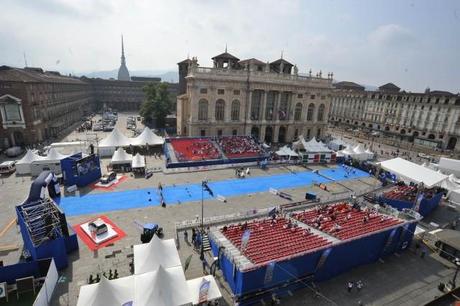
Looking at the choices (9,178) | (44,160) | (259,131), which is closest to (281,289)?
(44,160)

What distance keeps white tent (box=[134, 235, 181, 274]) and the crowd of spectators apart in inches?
1068

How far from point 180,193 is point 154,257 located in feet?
47.0

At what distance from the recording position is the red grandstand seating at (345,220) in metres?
20.7

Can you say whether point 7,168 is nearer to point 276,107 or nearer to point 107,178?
point 107,178

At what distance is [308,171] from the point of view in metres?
42.0

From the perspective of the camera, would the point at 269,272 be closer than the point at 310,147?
Yes

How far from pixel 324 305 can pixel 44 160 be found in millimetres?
36364

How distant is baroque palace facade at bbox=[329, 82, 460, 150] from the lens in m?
65.2

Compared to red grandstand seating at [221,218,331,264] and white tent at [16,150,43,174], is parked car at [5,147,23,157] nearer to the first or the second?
white tent at [16,150,43,174]

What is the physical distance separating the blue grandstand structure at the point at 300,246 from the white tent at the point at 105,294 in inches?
250

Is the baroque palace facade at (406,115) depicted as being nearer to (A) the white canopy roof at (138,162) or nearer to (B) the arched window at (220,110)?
(B) the arched window at (220,110)

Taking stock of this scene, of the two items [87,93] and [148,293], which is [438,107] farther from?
[87,93]

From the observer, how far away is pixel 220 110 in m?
50.4

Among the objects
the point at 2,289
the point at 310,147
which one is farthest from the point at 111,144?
the point at 310,147
